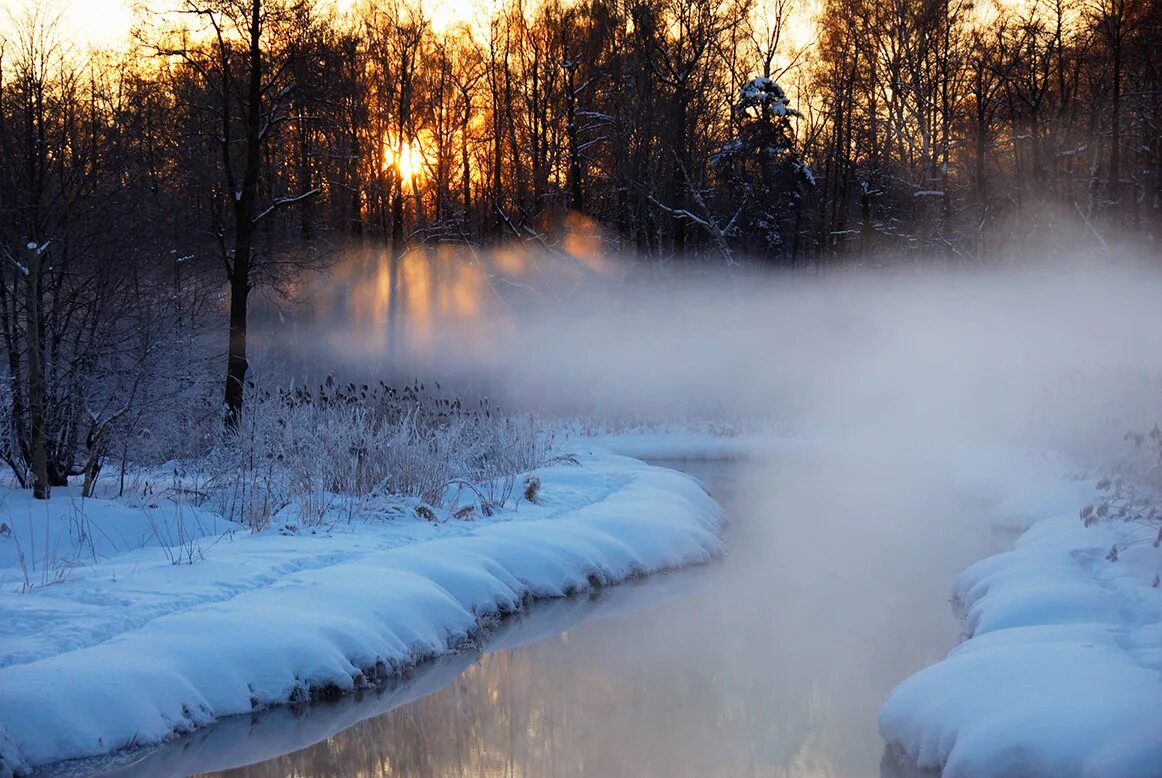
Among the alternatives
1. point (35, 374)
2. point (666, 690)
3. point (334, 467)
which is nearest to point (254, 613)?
point (666, 690)

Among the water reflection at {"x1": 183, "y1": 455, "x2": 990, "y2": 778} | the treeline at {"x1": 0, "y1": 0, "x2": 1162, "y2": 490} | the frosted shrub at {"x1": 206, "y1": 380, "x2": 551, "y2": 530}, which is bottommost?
the water reflection at {"x1": 183, "y1": 455, "x2": 990, "y2": 778}

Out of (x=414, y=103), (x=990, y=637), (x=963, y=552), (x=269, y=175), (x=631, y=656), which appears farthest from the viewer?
(x=414, y=103)

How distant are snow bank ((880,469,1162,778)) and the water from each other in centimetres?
46

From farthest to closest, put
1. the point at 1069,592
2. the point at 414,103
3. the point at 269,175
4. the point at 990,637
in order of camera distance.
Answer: the point at 414,103 → the point at 269,175 → the point at 1069,592 → the point at 990,637

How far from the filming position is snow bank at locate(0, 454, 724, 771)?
19.1 ft

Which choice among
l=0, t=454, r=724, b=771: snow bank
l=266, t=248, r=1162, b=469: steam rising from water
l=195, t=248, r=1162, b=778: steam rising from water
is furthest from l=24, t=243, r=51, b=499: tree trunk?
l=266, t=248, r=1162, b=469: steam rising from water

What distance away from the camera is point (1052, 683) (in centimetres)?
565

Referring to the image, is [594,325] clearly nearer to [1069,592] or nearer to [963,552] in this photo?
[963,552]

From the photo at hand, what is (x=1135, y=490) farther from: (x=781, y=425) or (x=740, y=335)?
(x=740, y=335)

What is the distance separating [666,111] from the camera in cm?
2975

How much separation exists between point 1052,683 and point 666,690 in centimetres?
283

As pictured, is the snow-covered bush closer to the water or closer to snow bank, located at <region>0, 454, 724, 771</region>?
the water

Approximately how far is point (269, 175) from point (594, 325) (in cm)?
1018

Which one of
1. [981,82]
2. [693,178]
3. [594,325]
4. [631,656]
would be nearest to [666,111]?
[693,178]
